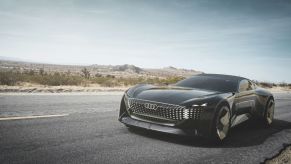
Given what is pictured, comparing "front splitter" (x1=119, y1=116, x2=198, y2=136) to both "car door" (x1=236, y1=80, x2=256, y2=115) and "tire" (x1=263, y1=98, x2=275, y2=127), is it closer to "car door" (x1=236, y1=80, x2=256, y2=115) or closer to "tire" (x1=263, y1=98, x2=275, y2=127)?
"car door" (x1=236, y1=80, x2=256, y2=115)

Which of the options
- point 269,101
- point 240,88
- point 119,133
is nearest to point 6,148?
point 119,133

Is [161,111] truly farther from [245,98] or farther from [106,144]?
[245,98]

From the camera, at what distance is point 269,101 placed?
7820 millimetres

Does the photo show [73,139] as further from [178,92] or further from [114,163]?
[178,92]

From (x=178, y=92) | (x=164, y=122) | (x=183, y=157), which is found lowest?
(x=183, y=157)

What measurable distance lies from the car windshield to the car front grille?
159 centimetres

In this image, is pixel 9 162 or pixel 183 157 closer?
pixel 9 162

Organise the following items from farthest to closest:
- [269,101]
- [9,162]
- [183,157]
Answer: [269,101], [183,157], [9,162]

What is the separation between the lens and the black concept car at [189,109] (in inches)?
187

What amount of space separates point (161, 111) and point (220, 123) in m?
1.19

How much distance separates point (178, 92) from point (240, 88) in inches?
71.1

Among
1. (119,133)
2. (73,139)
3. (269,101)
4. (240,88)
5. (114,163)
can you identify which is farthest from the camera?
(269,101)

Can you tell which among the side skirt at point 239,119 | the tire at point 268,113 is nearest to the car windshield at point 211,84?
the side skirt at point 239,119

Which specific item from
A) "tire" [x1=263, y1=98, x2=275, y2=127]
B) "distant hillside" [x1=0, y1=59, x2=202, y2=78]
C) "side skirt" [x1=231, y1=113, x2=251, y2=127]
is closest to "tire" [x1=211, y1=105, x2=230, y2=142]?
"side skirt" [x1=231, y1=113, x2=251, y2=127]
